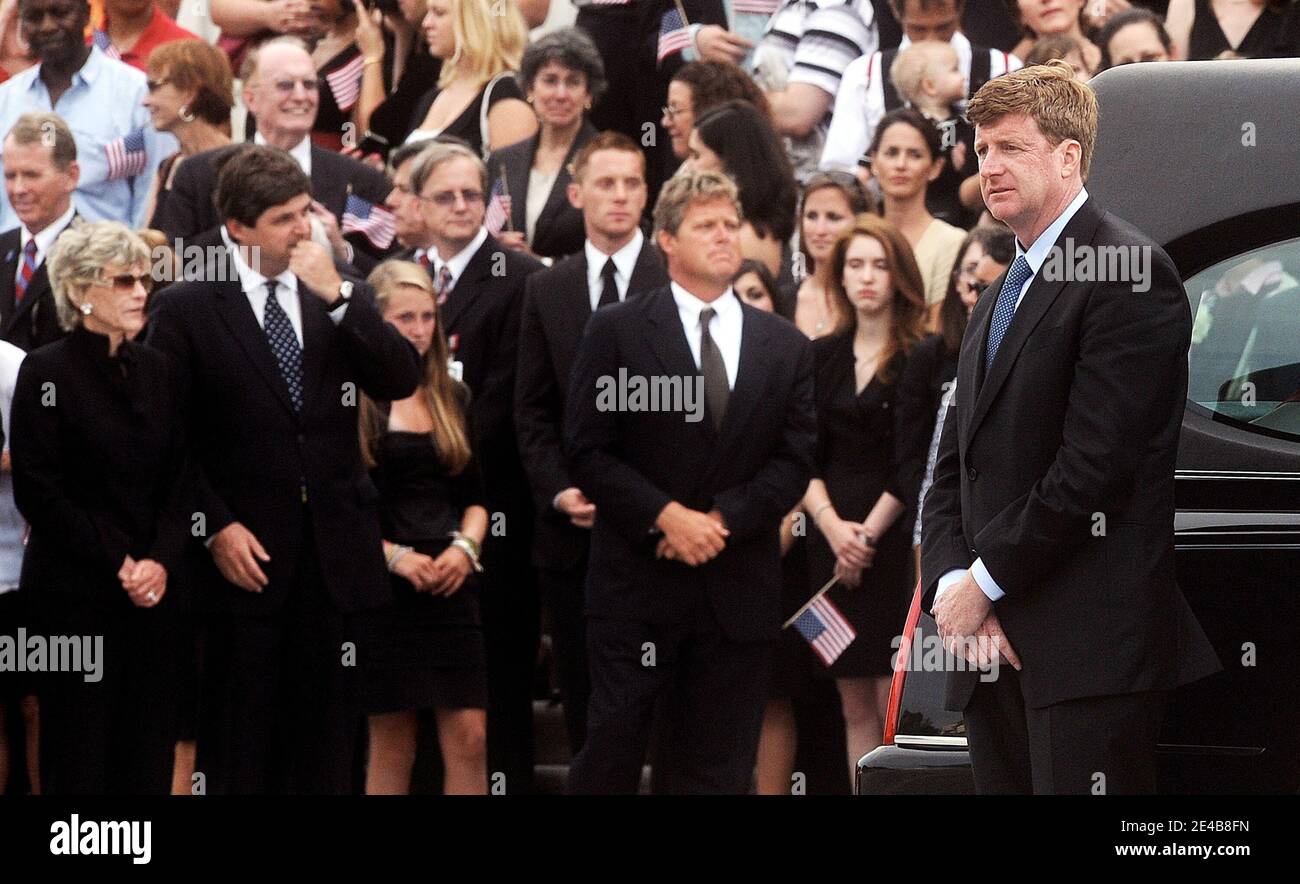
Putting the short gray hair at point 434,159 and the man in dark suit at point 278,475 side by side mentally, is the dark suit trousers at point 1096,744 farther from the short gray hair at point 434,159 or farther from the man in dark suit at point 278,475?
the short gray hair at point 434,159

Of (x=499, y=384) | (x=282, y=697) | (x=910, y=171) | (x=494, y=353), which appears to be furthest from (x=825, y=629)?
(x=282, y=697)

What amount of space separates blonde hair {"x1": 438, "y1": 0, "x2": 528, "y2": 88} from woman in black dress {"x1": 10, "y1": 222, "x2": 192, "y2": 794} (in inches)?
98.9

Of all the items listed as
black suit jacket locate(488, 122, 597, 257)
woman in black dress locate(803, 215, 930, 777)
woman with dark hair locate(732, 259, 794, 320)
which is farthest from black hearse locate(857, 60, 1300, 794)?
black suit jacket locate(488, 122, 597, 257)

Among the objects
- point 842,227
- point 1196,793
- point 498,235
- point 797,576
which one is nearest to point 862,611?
point 797,576

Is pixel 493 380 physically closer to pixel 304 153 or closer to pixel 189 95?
pixel 304 153

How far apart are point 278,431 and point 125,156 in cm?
269

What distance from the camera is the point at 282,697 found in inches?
273

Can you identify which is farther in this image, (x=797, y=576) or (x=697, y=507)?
(x=797, y=576)

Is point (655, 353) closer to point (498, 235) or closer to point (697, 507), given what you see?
point (697, 507)

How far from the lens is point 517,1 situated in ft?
31.6

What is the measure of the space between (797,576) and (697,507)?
2.81 feet

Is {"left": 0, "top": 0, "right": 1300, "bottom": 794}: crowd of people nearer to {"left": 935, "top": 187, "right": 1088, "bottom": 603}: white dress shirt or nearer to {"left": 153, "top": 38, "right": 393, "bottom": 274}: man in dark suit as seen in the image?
{"left": 153, "top": 38, "right": 393, "bottom": 274}: man in dark suit

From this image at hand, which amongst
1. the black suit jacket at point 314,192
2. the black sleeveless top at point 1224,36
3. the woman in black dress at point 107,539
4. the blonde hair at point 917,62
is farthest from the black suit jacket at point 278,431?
the black sleeveless top at point 1224,36
